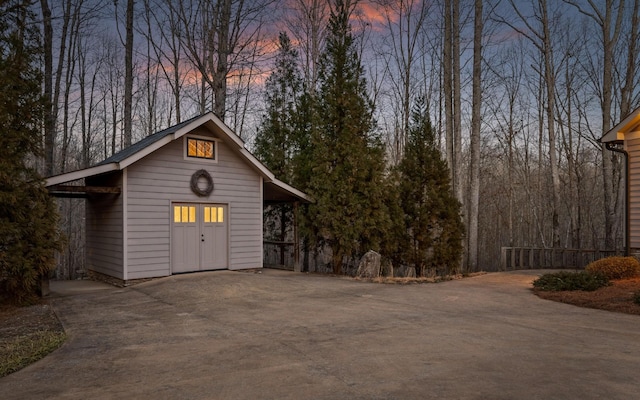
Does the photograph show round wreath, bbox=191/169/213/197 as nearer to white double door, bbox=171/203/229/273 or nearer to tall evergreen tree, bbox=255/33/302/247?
white double door, bbox=171/203/229/273

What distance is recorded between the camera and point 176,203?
39.5 feet

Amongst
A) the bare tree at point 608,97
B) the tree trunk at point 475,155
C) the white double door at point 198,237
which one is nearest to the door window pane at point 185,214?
the white double door at point 198,237

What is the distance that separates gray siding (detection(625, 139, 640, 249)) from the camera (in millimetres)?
12070

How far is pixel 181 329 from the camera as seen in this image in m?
A: 6.64

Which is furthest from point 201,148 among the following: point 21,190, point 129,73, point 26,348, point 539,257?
point 539,257

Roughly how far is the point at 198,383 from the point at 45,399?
1.35 metres

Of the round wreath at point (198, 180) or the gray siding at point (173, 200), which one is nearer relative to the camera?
the gray siding at point (173, 200)

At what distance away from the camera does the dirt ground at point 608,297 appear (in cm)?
802

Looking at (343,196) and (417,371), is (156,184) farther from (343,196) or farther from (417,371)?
(417,371)

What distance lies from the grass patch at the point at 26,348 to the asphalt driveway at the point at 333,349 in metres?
0.18

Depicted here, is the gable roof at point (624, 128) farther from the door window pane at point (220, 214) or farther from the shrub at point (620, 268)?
the door window pane at point (220, 214)

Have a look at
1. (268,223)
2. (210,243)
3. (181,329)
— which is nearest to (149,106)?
(268,223)

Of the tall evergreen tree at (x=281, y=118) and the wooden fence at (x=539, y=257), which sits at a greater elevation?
the tall evergreen tree at (x=281, y=118)

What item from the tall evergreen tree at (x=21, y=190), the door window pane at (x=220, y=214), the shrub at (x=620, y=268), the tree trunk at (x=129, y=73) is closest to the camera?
the tall evergreen tree at (x=21, y=190)
